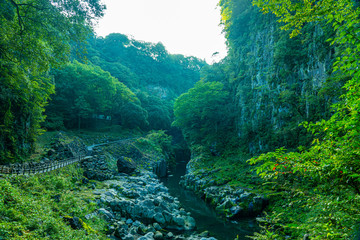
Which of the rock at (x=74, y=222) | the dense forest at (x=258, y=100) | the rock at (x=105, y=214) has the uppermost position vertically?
the dense forest at (x=258, y=100)

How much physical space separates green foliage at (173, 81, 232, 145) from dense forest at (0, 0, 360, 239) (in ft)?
0.57

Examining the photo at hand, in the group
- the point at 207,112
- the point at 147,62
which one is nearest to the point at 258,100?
the point at 207,112

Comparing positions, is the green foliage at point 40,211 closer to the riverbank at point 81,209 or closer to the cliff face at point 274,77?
the riverbank at point 81,209

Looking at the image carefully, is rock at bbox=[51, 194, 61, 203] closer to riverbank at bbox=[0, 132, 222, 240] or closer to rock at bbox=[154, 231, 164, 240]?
riverbank at bbox=[0, 132, 222, 240]

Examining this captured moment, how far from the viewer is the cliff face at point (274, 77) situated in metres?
14.2

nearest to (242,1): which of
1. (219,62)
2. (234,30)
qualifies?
(234,30)

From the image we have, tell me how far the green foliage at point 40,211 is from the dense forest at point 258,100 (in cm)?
477

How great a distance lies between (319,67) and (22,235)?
A: 1908cm

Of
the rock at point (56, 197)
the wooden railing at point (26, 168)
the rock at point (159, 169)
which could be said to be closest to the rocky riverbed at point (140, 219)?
the rock at point (56, 197)

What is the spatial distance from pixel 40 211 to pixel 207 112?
23.8m

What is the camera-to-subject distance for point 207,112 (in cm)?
2766

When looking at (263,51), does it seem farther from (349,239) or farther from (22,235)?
(22,235)

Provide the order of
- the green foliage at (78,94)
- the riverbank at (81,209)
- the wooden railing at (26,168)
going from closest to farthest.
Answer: the riverbank at (81,209) < the wooden railing at (26,168) < the green foliage at (78,94)

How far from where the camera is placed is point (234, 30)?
28906mm
